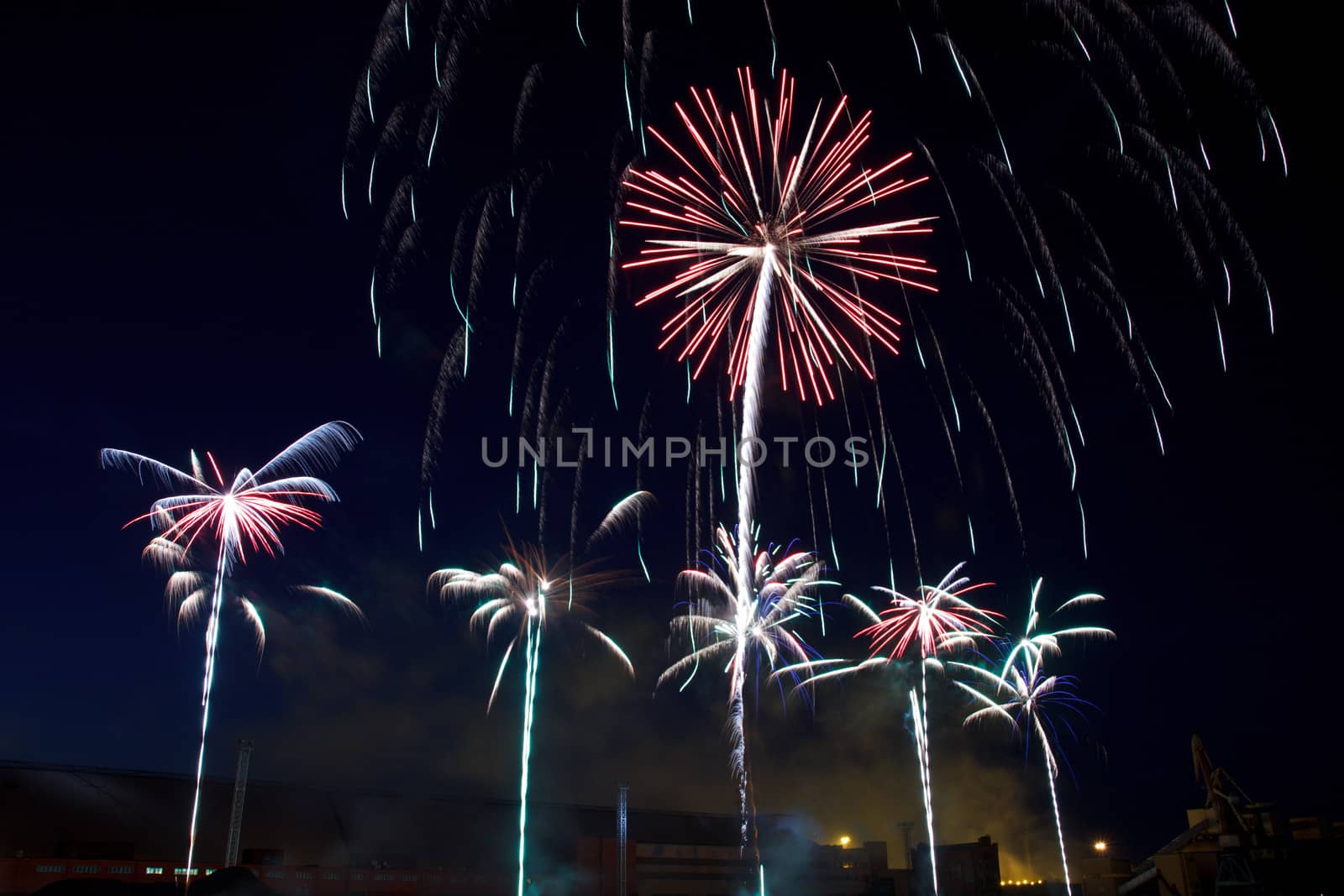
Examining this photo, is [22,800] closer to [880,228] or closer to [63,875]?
[63,875]

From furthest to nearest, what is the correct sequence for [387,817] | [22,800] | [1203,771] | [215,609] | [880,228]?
[387,817], [1203,771], [22,800], [215,609], [880,228]

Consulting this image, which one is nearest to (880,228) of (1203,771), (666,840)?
(1203,771)

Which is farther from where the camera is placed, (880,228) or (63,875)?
(63,875)

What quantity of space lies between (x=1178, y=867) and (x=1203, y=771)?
18.0ft

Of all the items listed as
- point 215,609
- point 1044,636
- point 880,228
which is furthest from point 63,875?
point 1044,636

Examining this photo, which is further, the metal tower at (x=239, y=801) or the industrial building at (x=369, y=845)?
the industrial building at (x=369, y=845)

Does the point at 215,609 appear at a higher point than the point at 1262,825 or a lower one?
higher

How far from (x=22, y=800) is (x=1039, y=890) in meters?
54.4

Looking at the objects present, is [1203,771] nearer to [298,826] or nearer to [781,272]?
[781,272]

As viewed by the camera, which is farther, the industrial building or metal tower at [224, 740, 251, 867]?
the industrial building

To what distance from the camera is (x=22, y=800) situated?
38.7m

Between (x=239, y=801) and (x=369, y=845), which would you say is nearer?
(x=239, y=801)

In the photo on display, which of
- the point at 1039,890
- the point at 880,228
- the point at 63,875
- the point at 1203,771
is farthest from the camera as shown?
the point at 1039,890

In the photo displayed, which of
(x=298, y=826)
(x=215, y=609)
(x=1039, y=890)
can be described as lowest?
(x=1039, y=890)
